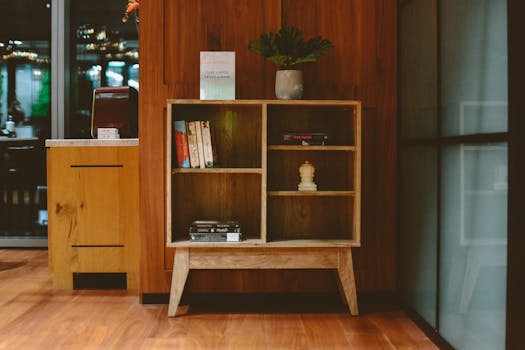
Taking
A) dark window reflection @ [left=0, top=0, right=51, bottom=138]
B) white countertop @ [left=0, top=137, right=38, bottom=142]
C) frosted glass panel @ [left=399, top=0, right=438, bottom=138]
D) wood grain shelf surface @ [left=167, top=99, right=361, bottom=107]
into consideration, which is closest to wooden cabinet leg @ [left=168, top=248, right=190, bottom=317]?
wood grain shelf surface @ [left=167, top=99, right=361, bottom=107]

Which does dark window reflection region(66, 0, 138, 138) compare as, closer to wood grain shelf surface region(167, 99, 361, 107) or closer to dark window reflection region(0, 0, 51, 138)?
dark window reflection region(0, 0, 51, 138)

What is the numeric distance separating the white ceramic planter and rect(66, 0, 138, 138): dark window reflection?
2399mm

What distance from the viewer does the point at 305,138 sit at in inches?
108

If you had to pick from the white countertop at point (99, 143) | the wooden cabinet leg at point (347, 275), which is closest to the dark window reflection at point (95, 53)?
the white countertop at point (99, 143)

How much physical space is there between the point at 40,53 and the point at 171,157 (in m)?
2.78

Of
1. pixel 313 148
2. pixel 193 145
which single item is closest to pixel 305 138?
pixel 313 148

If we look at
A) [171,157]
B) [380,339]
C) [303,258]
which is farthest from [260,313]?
[171,157]

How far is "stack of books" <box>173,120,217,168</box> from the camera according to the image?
2.76 meters

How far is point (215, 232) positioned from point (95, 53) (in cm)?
278

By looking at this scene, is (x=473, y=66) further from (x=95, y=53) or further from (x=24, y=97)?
(x=24, y=97)

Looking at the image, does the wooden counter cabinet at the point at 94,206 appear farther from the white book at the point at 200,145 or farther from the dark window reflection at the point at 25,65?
the dark window reflection at the point at 25,65

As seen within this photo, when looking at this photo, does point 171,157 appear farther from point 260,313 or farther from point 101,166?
point 260,313

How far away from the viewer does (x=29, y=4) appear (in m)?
4.77

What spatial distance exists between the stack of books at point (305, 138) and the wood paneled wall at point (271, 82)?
30cm
